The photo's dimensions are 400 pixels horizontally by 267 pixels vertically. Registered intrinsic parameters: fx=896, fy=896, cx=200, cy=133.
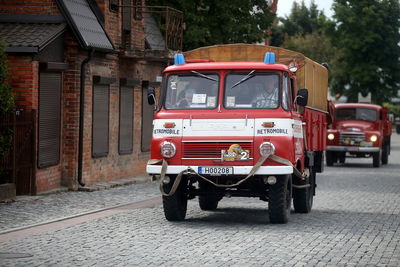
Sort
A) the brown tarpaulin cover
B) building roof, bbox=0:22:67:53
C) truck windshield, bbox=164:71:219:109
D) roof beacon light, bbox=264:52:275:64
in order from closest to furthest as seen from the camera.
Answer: truck windshield, bbox=164:71:219:109, roof beacon light, bbox=264:52:275:64, the brown tarpaulin cover, building roof, bbox=0:22:67:53

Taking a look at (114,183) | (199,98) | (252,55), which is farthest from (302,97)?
(114,183)

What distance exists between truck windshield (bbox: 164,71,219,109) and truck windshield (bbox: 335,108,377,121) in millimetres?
19775

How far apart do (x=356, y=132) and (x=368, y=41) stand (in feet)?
90.3

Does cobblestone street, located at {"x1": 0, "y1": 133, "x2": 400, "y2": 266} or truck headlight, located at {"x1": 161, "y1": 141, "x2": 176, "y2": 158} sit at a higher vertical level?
truck headlight, located at {"x1": 161, "y1": 141, "x2": 176, "y2": 158}

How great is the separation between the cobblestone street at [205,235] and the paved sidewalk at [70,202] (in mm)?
18

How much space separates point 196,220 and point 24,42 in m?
5.83

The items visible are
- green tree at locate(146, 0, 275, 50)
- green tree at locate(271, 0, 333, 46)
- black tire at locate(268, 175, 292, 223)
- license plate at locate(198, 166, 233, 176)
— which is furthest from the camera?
green tree at locate(271, 0, 333, 46)

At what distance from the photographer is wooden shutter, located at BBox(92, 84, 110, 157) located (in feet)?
68.8

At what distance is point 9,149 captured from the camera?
1686cm

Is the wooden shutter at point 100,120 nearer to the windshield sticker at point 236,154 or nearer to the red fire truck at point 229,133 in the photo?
the red fire truck at point 229,133

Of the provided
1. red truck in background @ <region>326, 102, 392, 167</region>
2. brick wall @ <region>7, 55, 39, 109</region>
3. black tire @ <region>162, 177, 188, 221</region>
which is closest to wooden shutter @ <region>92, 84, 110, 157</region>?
brick wall @ <region>7, 55, 39, 109</region>

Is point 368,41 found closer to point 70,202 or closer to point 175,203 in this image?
point 70,202

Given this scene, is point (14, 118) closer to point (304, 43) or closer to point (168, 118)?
point (168, 118)

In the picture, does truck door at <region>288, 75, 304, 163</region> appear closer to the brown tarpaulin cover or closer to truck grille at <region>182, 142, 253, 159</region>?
truck grille at <region>182, 142, 253, 159</region>
